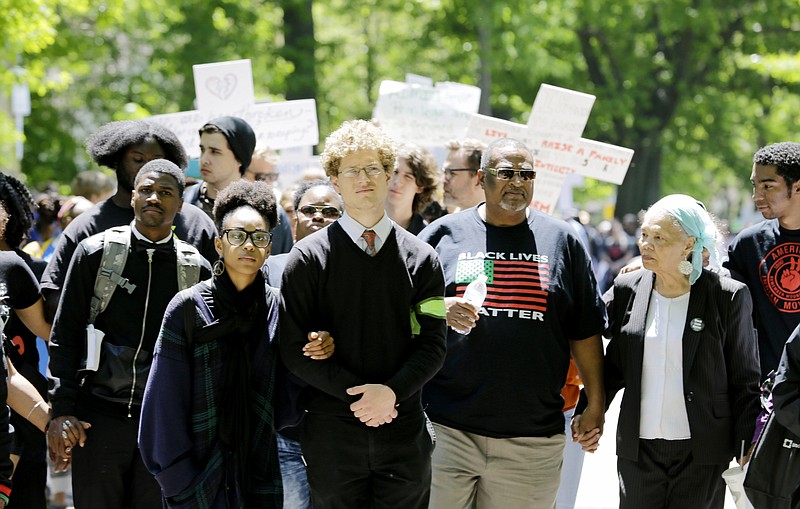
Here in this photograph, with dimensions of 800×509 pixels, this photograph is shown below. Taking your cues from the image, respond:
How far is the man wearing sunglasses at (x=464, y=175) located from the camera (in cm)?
654

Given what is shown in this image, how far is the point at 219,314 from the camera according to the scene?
4133 millimetres

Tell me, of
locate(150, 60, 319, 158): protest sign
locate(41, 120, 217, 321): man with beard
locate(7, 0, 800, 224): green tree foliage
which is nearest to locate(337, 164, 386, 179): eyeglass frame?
locate(41, 120, 217, 321): man with beard

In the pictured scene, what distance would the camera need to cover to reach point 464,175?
21.6 ft

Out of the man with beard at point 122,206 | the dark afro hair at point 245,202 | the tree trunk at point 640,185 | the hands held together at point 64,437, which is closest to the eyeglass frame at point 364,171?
the dark afro hair at point 245,202

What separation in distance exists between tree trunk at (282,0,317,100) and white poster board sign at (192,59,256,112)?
48.5 ft

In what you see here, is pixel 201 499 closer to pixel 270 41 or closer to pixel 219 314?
pixel 219 314

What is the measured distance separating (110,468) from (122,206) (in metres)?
1.38

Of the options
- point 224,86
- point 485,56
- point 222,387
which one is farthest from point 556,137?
point 485,56

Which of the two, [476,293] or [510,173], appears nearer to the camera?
[476,293]

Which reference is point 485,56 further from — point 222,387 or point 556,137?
point 222,387

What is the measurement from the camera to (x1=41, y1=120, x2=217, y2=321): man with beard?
16.2 feet

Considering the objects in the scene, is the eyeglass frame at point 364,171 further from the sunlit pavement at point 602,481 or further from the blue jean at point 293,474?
the sunlit pavement at point 602,481

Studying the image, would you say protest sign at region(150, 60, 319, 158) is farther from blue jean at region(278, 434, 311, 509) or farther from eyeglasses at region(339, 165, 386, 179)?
eyeglasses at region(339, 165, 386, 179)

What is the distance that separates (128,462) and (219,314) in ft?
3.09
